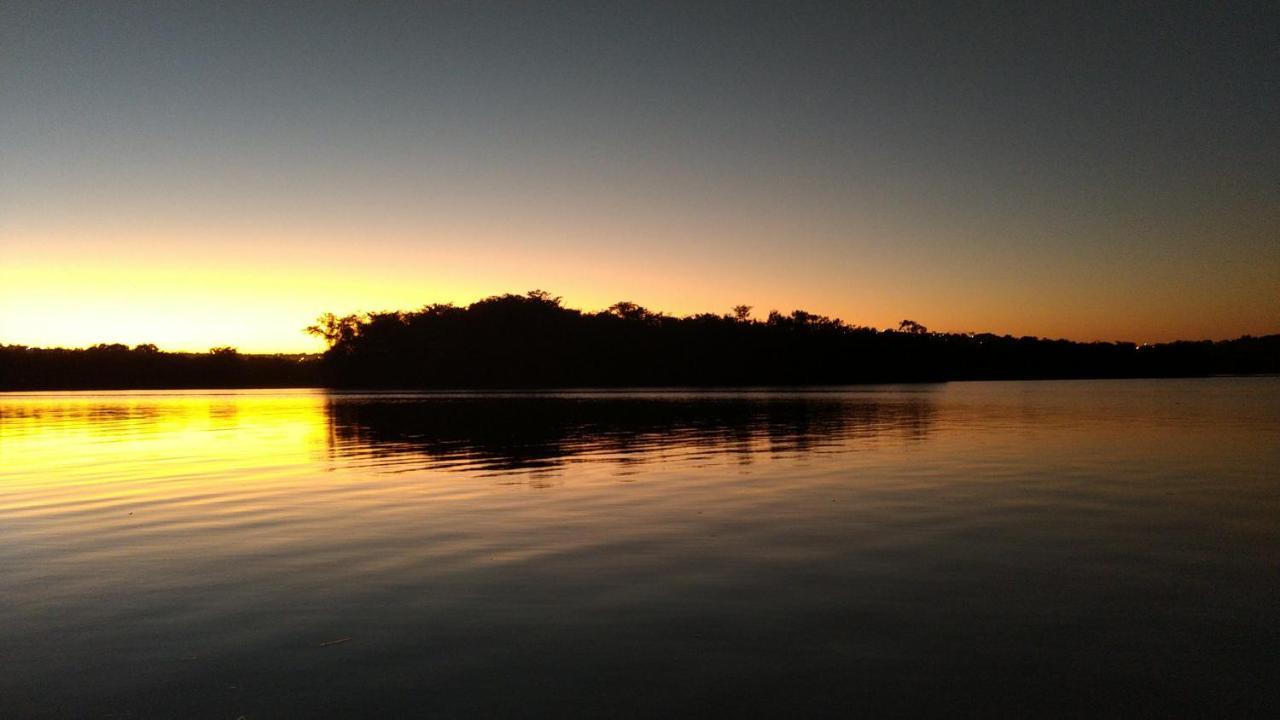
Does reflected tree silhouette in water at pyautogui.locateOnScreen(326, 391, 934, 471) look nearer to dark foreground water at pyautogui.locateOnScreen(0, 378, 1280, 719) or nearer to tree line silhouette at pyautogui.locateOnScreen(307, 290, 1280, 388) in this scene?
dark foreground water at pyautogui.locateOnScreen(0, 378, 1280, 719)

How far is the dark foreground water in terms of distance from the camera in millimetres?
7750

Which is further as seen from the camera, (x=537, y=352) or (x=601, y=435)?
(x=537, y=352)

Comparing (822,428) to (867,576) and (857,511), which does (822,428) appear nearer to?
(857,511)

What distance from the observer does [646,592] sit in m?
11.3

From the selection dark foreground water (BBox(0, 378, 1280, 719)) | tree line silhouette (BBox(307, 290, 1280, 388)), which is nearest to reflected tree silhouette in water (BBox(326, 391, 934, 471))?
dark foreground water (BBox(0, 378, 1280, 719))

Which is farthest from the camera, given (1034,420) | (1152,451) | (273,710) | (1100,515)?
(1034,420)

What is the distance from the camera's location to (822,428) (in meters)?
44.6

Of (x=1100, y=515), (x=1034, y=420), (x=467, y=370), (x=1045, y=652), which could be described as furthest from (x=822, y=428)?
(x=467, y=370)

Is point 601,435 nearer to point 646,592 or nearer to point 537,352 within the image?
point 646,592

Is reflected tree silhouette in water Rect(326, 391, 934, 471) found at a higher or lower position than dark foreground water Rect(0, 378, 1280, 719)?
higher

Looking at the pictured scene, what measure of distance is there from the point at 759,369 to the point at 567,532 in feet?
592

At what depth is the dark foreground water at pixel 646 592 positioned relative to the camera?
7.75m

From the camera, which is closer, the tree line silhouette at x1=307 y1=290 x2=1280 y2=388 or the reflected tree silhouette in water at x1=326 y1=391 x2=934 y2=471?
the reflected tree silhouette in water at x1=326 y1=391 x2=934 y2=471

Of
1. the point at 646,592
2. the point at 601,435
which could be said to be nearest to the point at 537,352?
the point at 601,435
